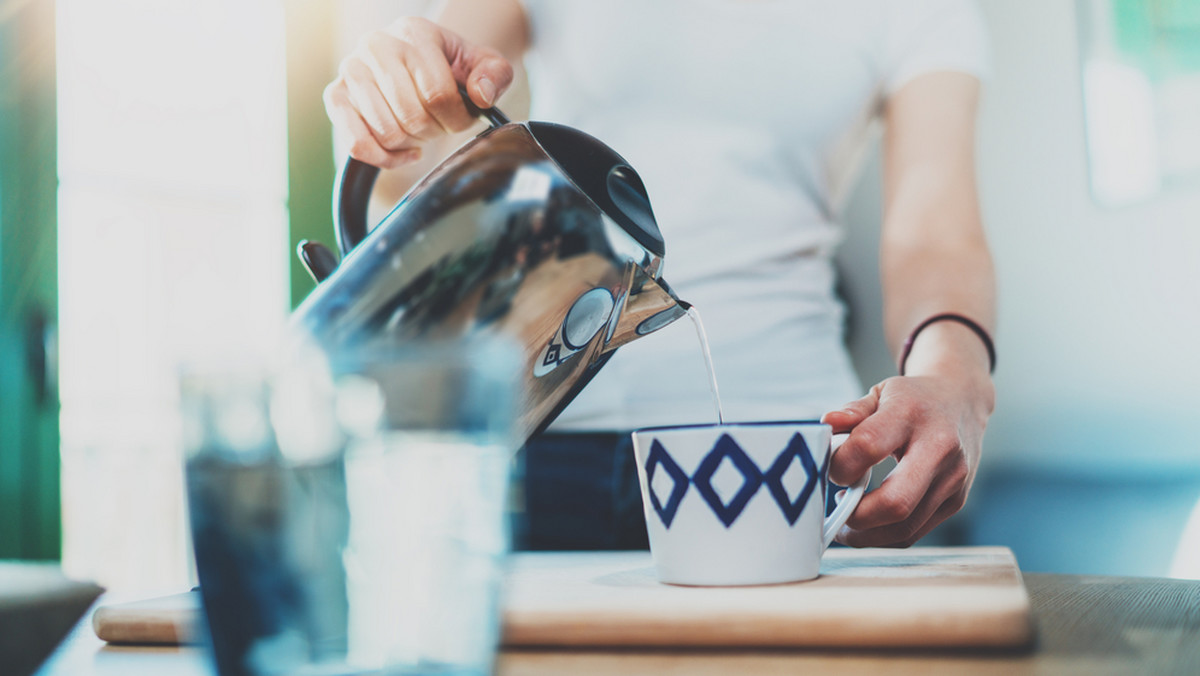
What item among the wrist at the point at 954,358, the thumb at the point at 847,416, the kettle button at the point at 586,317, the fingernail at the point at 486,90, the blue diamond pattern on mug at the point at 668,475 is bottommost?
the blue diamond pattern on mug at the point at 668,475

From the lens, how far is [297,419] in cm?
25

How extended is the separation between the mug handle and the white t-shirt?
0.34 m

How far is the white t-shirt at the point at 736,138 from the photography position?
90 centimetres

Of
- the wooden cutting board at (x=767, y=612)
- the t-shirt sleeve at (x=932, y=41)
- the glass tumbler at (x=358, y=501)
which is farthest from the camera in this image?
the t-shirt sleeve at (x=932, y=41)

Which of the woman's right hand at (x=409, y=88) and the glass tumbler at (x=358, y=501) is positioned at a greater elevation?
the woman's right hand at (x=409, y=88)

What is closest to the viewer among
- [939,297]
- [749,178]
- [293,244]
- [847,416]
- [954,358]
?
[847,416]

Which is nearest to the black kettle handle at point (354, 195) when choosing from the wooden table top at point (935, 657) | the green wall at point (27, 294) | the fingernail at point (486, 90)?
the fingernail at point (486, 90)

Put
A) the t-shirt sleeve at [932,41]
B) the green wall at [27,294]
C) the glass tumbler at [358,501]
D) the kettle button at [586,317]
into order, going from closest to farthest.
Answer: the glass tumbler at [358,501], the kettle button at [586,317], the t-shirt sleeve at [932,41], the green wall at [27,294]

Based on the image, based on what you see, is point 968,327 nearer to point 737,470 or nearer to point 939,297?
point 939,297

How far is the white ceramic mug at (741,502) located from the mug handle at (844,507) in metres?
0.03

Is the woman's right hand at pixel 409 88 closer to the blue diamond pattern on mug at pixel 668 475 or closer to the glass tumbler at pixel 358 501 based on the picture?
the blue diamond pattern on mug at pixel 668 475

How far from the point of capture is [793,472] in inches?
18.8

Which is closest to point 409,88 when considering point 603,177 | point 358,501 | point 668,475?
point 603,177

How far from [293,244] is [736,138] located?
1.56 m
